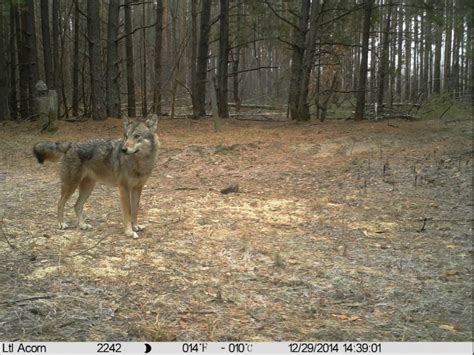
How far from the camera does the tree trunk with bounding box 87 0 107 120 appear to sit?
1811cm

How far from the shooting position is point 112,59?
1931 cm

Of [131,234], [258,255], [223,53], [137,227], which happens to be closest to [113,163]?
[137,227]

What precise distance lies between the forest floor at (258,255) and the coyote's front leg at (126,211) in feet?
0.43

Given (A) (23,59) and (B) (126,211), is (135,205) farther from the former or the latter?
(A) (23,59)

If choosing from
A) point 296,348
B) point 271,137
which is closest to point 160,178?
point 271,137

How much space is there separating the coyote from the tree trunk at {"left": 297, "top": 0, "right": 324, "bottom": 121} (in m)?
11.1

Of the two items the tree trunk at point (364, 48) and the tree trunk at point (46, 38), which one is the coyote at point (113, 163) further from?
the tree trunk at point (46, 38)

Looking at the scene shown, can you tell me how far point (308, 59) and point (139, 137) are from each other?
11.5 meters

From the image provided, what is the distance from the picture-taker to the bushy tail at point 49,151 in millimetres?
6879

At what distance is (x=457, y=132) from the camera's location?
13266 millimetres

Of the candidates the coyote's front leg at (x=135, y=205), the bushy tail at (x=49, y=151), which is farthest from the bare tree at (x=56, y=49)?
the coyote's front leg at (x=135, y=205)

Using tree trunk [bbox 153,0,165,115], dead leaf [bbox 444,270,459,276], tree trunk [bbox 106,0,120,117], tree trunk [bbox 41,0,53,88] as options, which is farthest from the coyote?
tree trunk [bbox 41,0,53,88]

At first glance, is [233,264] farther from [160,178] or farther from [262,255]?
[160,178]

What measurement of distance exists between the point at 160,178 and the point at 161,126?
7.12 meters
